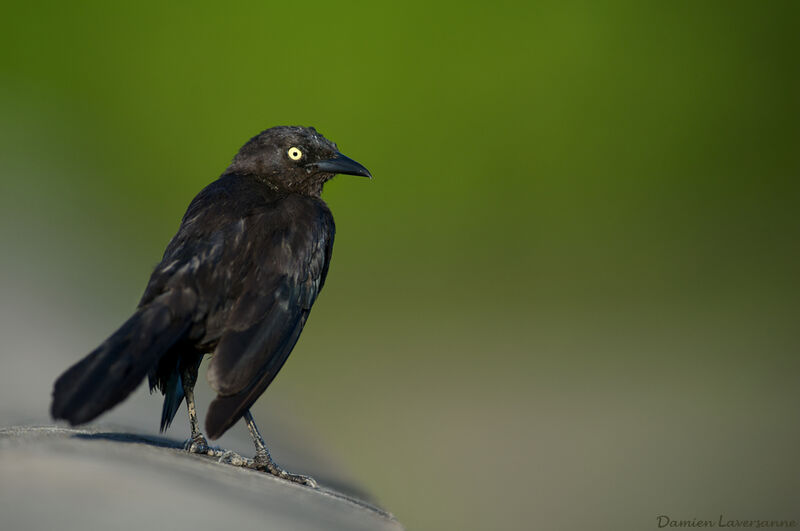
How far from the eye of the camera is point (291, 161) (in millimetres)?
5359

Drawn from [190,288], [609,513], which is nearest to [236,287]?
[190,288]

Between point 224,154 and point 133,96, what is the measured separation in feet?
5.84

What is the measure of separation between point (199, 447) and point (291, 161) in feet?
5.51

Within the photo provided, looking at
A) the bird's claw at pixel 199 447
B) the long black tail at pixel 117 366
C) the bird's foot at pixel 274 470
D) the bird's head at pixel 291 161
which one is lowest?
the bird's foot at pixel 274 470

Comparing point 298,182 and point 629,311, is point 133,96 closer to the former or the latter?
point 629,311

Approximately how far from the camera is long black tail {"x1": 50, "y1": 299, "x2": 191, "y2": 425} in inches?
137

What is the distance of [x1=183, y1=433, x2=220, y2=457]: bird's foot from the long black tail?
472mm

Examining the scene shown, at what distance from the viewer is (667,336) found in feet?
34.4

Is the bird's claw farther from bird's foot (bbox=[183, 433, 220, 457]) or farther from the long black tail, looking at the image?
the long black tail

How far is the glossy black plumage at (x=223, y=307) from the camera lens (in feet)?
12.2

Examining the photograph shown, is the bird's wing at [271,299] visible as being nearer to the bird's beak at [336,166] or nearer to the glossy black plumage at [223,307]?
the glossy black plumage at [223,307]
